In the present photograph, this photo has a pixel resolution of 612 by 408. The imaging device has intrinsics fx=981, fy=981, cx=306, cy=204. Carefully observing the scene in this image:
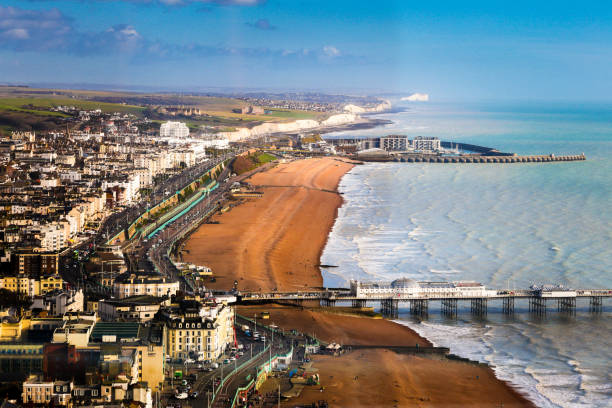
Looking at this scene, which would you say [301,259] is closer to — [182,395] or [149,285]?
[149,285]

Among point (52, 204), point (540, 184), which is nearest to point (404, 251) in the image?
point (52, 204)

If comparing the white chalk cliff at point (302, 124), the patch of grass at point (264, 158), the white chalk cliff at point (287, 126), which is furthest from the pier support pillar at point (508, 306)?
the white chalk cliff at point (287, 126)

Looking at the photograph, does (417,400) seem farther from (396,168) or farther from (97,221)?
(396,168)

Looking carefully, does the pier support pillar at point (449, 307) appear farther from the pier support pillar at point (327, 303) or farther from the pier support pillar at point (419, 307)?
the pier support pillar at point (327, 303)

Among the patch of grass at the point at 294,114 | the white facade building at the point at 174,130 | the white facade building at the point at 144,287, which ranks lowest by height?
the white facade building at the point at 144,287

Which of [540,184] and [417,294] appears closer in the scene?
[417,294]

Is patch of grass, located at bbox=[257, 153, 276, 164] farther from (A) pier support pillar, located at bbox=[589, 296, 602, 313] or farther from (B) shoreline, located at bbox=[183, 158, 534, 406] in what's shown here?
(A) pier support pillar, located at bbox=[589, 296, 602, 313]
